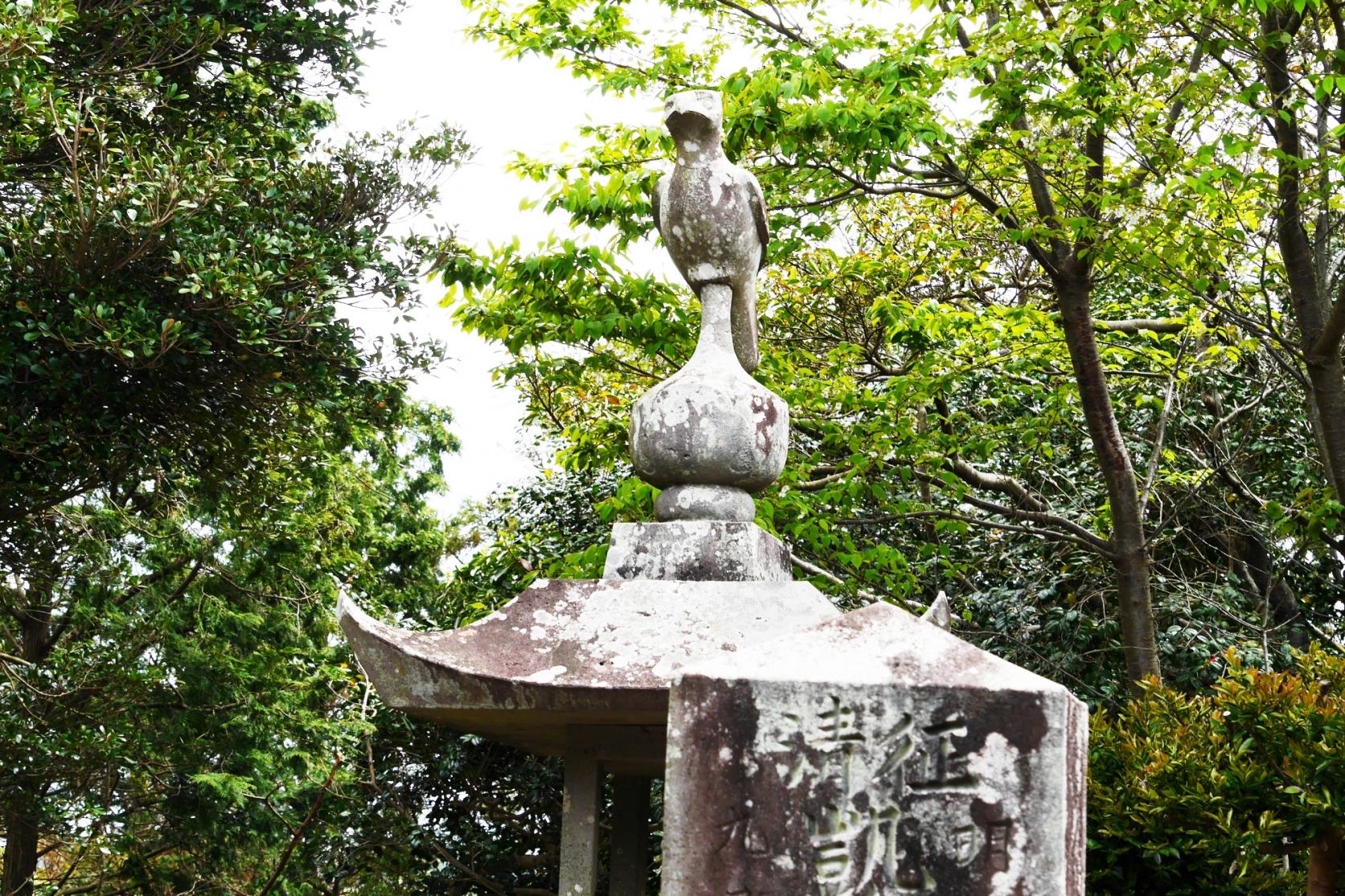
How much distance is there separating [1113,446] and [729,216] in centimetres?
436

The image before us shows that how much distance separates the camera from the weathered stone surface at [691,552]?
2984mm

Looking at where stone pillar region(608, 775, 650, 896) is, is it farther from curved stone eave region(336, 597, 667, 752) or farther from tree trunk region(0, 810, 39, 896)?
tree trunk region(0, 810, 39, 896)

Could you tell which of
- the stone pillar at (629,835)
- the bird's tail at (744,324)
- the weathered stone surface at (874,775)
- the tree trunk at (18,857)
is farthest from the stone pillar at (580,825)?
the tree trunk at (18,857)

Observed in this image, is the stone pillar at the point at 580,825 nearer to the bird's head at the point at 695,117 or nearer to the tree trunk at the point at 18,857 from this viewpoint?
the bird's head at the point at 695,117

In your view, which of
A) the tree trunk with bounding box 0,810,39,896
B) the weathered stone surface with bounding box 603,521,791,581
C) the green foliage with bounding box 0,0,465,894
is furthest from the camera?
the tree trunk with bounding box 0,810,39,896

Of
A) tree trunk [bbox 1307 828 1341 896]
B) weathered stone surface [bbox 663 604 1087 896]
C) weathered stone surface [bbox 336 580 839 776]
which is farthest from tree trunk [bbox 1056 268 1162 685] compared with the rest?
weathered stone surface [bbox 663 604 1087 896]

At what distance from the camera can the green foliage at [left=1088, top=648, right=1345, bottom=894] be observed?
13.8 feet

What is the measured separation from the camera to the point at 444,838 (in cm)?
659

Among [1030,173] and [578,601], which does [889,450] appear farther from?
[578,601]

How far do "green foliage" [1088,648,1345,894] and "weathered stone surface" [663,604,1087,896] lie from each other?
2.46m

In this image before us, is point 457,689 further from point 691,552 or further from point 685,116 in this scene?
point 685,116

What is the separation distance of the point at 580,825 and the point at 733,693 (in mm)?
1141

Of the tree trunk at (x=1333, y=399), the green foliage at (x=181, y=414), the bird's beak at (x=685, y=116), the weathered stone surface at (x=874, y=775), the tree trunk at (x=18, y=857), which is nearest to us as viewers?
the weathered stone surface at (x=874, y=775)

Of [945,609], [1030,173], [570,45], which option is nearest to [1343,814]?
[945,609]
